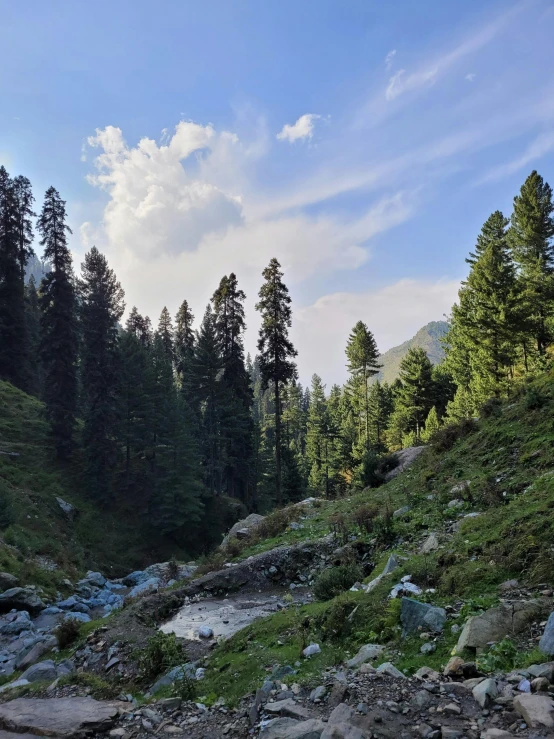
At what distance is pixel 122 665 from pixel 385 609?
5607 mm

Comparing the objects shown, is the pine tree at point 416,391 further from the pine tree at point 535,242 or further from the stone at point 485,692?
the stone at point 485,692

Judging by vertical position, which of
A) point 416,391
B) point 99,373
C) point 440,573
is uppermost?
point 99,373

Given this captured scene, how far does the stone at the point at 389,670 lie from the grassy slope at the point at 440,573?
0.17 meters

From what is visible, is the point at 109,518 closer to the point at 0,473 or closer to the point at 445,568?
the point at 0,473

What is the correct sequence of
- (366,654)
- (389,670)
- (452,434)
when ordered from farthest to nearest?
(452,434), (366,654), (389,670)

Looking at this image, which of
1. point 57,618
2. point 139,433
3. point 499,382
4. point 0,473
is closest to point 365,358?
point 499,382

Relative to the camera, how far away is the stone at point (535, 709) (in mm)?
4027

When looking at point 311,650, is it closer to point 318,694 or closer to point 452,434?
point 318,694

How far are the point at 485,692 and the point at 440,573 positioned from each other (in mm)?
3528

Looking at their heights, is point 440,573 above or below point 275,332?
below

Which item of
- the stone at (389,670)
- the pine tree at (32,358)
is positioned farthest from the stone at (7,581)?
the pine tree at (32,358)

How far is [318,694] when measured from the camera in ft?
18.7

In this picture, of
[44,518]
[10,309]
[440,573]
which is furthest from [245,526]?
[10,309]

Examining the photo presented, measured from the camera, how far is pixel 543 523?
7500mm
